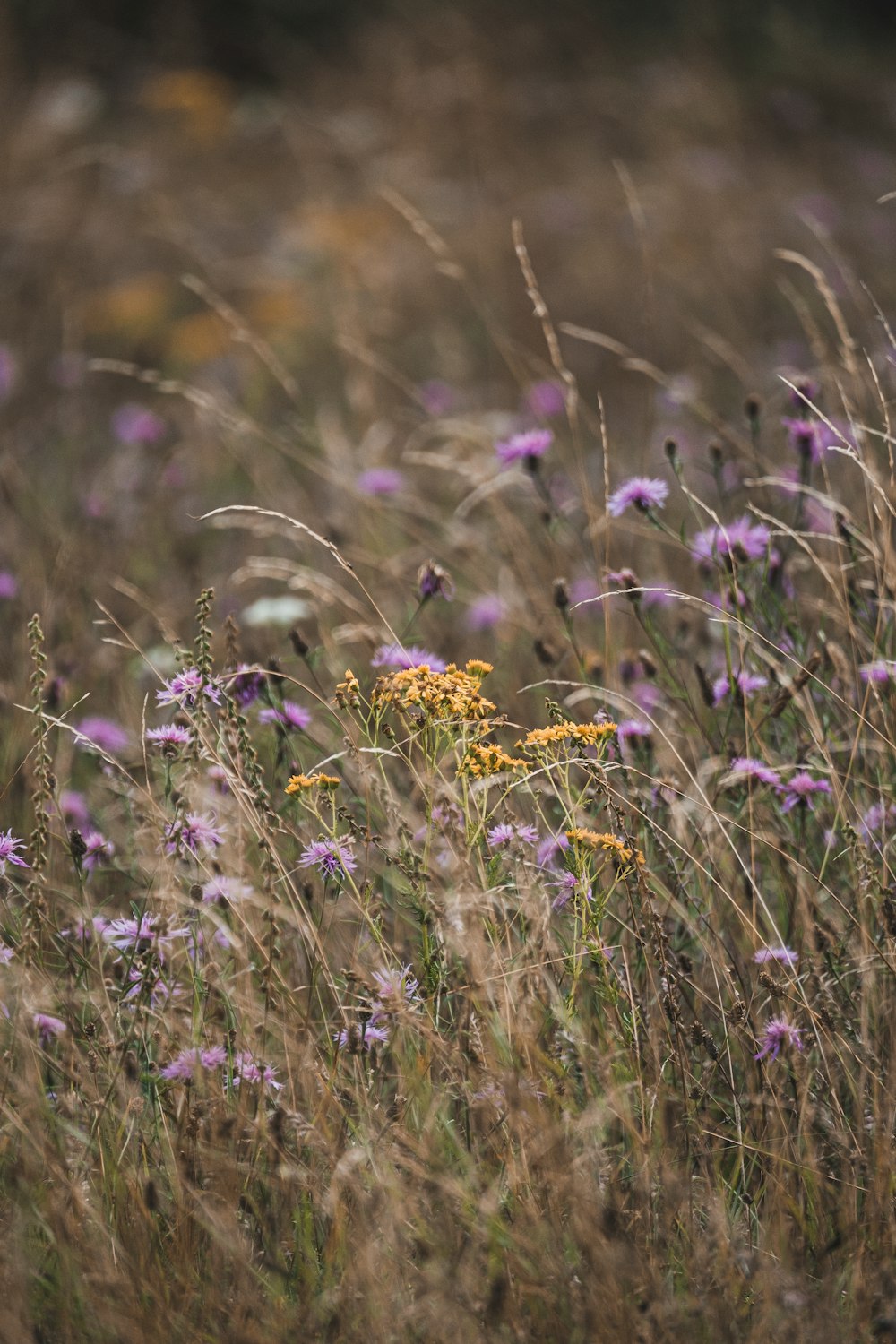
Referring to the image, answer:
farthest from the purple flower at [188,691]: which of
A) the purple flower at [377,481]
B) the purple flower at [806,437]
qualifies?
the purple flower at [377,481]

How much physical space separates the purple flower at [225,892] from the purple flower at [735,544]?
82 centimetres

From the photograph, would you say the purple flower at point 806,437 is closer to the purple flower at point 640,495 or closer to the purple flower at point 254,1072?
the purple flower at point 640,495

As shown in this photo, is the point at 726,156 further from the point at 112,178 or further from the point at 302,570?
the point at 302,570

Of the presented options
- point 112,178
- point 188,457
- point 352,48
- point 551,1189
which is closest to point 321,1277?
point 551,1189

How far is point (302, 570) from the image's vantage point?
193 cm

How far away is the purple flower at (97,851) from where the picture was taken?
153 centimetres

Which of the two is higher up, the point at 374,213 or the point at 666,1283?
the point at 666,1283

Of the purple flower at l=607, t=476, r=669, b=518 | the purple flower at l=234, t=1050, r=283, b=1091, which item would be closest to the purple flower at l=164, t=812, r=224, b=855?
the purple flower at l=234, t=1050, r=283, b=1091

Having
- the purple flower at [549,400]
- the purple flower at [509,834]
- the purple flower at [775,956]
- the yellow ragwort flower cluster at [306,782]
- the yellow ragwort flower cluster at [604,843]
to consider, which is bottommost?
the purple flower at [549,400]

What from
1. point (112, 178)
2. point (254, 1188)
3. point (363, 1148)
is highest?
point (363, 1148)

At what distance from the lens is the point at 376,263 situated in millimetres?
6051

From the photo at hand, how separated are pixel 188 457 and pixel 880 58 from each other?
10.1 metres

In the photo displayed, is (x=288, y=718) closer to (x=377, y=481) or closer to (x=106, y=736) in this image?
(x=106, y=736)

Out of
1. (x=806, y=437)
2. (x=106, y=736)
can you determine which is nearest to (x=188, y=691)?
(x=106, y=736)
